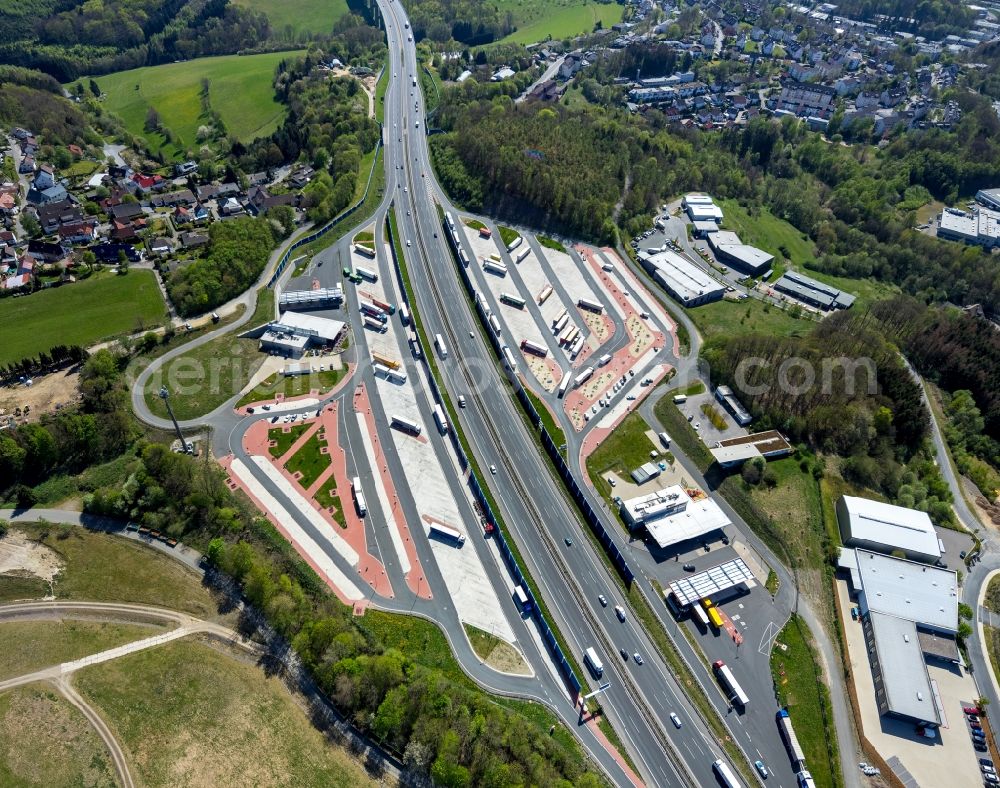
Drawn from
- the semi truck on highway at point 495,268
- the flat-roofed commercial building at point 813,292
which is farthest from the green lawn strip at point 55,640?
the flat-roofed commercial building at point 813,292

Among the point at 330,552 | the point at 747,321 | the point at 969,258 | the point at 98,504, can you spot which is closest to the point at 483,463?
the point at 330,552

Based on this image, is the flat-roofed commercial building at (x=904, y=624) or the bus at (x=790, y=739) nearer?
the bus at (x=790, y=739)

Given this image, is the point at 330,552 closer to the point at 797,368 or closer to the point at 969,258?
the point at 797,368

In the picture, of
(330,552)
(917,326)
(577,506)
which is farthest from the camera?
(917,326)

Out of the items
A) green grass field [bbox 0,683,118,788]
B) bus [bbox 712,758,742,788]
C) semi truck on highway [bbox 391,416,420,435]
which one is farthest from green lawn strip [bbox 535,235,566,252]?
green grass field [bbox 0,683,118,788]

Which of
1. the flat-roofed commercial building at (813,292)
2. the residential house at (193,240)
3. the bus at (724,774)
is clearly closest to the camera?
the bus at (724,774)

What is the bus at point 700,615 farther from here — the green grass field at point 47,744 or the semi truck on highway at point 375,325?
the semi truck on highway at point 375,325

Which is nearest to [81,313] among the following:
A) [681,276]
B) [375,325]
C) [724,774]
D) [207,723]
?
[375,325]
